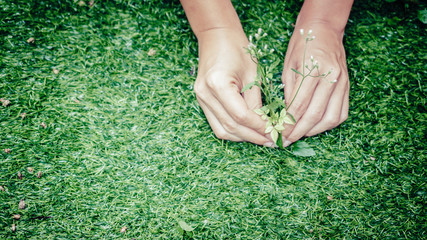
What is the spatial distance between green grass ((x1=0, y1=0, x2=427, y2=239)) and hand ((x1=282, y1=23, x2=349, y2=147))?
277 millimetres

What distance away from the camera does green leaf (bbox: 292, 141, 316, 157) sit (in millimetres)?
2453

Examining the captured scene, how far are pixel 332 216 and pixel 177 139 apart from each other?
4.48 ft

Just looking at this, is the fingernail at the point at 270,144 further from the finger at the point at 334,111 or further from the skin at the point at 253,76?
the finger at the point at 334,111

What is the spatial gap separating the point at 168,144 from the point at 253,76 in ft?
2.90

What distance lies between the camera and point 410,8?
299cm

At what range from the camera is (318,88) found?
218 cm

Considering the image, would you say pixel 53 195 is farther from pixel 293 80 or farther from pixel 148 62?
pixel 293 80

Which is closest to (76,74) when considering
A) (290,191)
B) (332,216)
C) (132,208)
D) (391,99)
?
(132,208)

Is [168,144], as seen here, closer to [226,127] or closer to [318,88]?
[226,127]

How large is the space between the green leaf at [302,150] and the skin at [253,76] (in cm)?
12

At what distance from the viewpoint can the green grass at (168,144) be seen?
7.70ft

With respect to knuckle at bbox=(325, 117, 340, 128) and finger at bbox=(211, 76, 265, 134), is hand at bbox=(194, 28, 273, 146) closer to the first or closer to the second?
finger at bbox=(211, 76, 265, 134)

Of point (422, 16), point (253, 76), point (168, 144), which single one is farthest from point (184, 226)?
point (422, 16)

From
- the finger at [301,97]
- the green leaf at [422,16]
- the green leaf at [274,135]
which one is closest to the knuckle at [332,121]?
the finger at [301,97]
